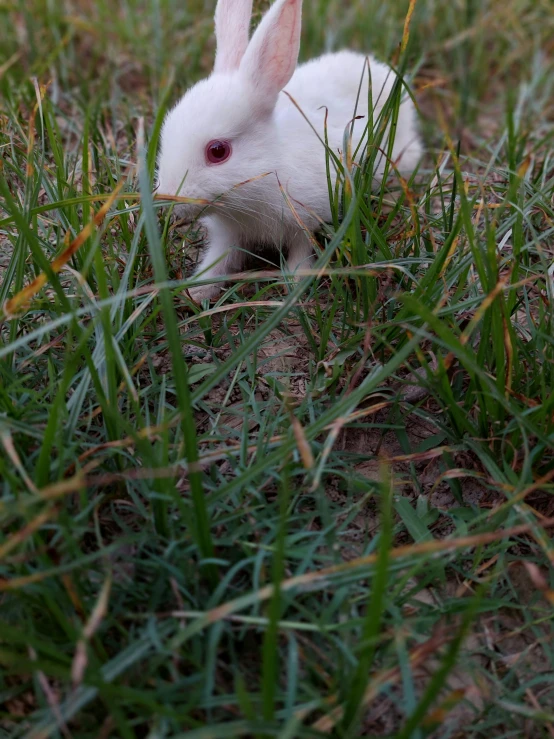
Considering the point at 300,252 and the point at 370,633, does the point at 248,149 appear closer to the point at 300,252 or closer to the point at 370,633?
the point at 300,252

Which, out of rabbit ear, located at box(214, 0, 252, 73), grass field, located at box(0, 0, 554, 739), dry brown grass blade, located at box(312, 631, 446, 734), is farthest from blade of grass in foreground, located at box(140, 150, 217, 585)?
rabbit ear, located at box(214, 0, 252, 73)

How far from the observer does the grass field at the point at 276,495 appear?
1250mm

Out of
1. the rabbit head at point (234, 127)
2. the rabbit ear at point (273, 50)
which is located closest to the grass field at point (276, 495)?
the rabbit head at point (234, 127)

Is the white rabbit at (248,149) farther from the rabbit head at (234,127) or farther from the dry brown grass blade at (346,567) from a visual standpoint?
the dry brown grass blade at (346,567)

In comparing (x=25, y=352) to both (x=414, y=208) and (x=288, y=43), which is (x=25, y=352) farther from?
(x=288, y=43)

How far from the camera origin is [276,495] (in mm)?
1688

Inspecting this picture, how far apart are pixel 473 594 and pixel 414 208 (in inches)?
42.5

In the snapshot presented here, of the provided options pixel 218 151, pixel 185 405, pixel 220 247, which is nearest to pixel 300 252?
pixel 220 247

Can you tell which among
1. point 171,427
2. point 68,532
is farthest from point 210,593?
point 171,427

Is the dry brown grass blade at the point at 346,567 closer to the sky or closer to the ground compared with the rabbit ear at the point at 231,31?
closer to the ground

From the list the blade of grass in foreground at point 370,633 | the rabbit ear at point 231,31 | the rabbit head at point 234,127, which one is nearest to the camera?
the blade of grass in foreground at point 370,633

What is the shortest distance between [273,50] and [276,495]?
1.54m

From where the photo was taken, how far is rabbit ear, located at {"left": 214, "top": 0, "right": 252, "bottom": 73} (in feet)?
8.43

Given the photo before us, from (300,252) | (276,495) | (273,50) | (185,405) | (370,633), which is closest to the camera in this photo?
(370,633)
